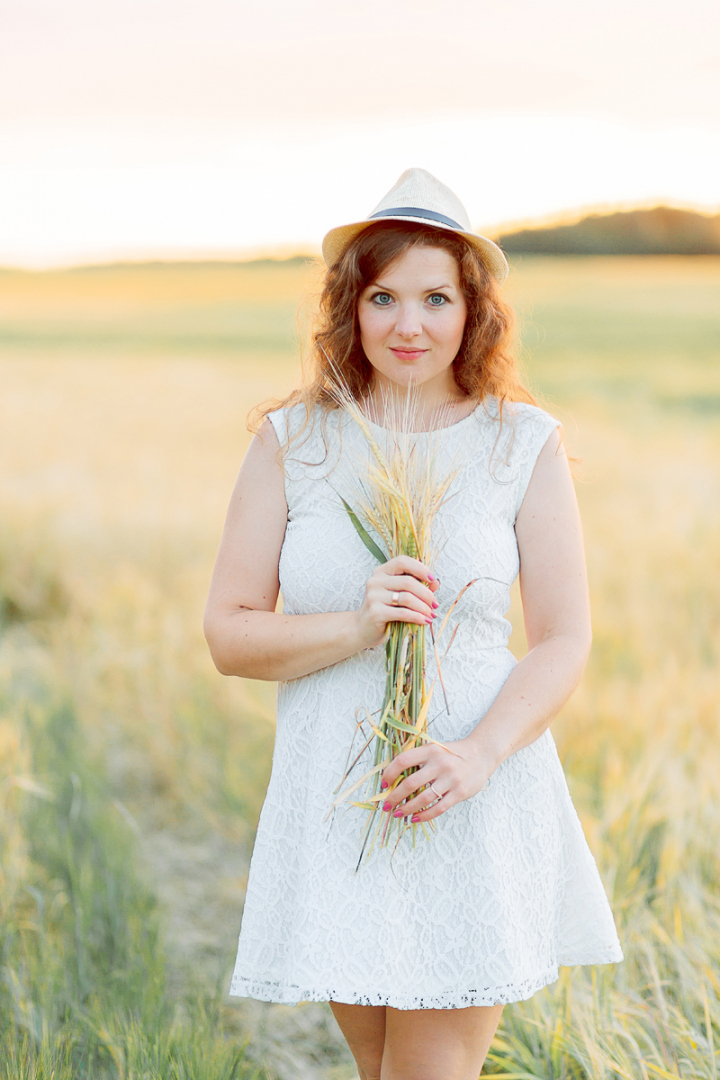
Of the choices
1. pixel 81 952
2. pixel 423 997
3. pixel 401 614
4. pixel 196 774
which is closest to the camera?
pixel 401 614

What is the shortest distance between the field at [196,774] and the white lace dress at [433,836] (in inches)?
10.6

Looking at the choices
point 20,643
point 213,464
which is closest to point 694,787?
point 20,643

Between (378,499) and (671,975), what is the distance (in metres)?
1.56

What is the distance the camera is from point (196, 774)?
3918mm

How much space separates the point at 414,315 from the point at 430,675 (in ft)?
2.03

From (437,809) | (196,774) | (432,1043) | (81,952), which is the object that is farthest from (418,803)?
(196,774)

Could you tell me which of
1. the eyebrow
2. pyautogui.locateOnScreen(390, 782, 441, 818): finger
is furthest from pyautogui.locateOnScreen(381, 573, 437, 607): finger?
the eyebrow

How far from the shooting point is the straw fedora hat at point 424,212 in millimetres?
1698

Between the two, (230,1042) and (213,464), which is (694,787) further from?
(213,464)

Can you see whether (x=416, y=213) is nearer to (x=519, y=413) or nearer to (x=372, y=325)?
(x=372, y=325)

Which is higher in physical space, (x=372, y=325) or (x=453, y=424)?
(x=372, y=325)

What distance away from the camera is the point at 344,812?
1633mm

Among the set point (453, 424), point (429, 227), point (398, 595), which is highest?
point (429, 227)

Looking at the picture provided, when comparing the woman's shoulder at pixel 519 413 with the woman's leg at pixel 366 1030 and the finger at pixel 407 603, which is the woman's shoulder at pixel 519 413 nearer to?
the finger at pixel 407 603
